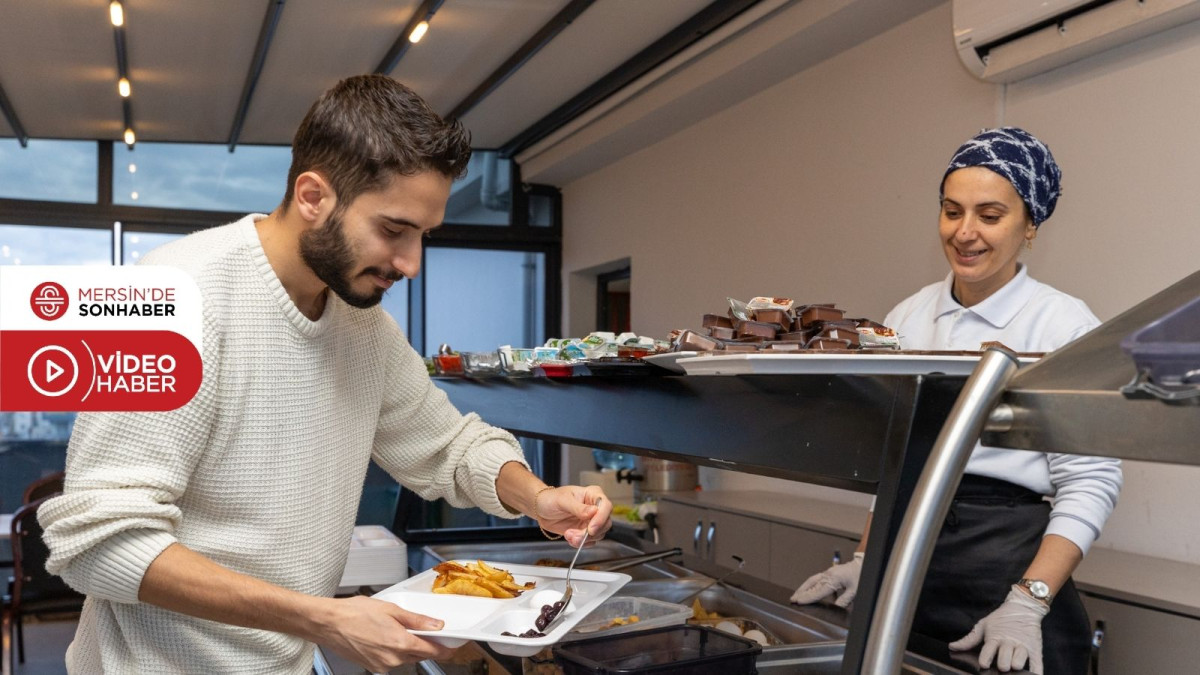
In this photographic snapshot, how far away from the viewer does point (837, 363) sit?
1.09 meters

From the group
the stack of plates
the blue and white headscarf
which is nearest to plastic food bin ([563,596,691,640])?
the stack of plates

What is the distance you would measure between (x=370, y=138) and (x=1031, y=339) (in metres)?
1.29

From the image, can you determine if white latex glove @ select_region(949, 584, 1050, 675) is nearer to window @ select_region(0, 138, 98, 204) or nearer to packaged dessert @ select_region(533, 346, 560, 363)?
packaged dessert @ select_region(533, 346, 560, 363)

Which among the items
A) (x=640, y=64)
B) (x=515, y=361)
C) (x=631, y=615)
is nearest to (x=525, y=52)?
(x=640, y=64)

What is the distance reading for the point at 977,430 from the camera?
0.74m

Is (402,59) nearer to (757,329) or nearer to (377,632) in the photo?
(757,329)

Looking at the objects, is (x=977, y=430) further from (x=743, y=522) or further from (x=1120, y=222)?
(x=743, y=522)

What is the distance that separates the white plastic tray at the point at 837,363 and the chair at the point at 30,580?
160 inches

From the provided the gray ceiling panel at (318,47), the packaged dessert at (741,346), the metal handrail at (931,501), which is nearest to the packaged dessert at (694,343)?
the packaged dessert at (741,346)

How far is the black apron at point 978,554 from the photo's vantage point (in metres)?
1.85

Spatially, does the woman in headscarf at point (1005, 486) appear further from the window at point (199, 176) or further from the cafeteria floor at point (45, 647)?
the window at point (199, 176)

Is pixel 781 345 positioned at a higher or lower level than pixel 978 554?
higher

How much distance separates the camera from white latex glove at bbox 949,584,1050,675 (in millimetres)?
1449

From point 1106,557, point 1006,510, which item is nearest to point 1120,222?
point 1106,557
